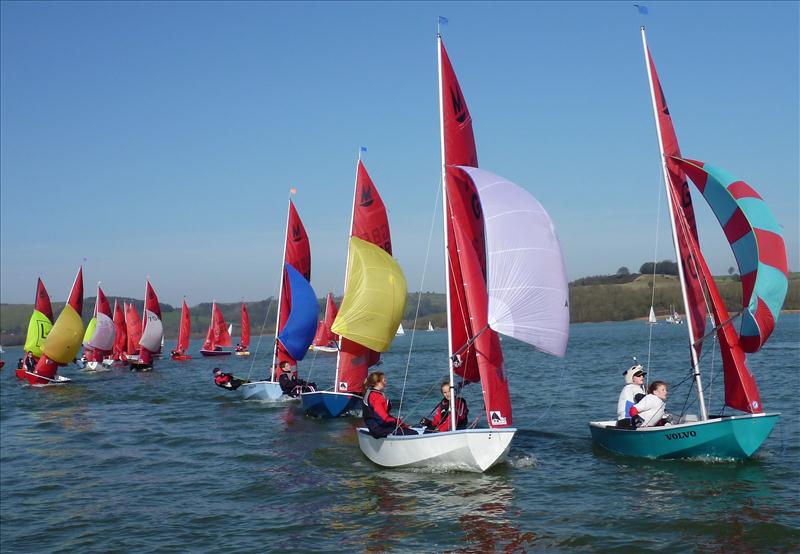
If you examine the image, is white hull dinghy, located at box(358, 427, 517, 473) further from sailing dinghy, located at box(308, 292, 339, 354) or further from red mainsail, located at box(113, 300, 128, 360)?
red mainsail, located at box(113, 300, 128, 360)

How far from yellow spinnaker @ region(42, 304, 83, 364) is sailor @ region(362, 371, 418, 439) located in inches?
1186

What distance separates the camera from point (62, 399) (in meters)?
33.8

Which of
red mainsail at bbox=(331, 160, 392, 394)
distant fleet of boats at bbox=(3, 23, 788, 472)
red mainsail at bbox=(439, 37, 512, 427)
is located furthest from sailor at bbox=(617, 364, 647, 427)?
red mainsail at bbox=(331, 160, 392, 394)

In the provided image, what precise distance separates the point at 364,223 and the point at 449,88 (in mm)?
9564

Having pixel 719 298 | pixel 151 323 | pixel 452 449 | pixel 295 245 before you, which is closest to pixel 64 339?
pixel 151 323

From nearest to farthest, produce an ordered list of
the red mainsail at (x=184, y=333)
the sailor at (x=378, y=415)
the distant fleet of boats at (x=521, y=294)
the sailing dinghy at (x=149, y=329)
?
the distant fleet of boats at (x=521, y=294)
the sailor at (x=378, y=415)
the sailing dinghy at (x=149, y=329)
the red mainsail at (x=184, y=333)

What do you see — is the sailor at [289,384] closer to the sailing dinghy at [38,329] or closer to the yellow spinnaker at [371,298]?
the yellow spinnaker at [371,298]

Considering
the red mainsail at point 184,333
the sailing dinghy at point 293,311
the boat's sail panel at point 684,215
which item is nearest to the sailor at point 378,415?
the boat's sail panel at point 684,215

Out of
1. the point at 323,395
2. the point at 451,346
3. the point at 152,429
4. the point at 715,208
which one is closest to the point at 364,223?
the point at 323,395

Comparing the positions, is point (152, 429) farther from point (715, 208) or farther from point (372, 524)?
point (715, 208)

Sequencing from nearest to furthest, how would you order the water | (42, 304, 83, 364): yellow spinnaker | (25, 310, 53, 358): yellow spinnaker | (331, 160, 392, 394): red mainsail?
the water, (331, 160, 392, 394): red mainsail, (42, 304, 83, 364): yellow spinnaker, (25, 310, 53, 358): yellow spinnaker

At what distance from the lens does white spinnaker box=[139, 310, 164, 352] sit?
54.3 m

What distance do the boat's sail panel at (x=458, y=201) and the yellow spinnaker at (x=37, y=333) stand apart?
115ft

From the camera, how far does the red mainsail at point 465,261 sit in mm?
13602
